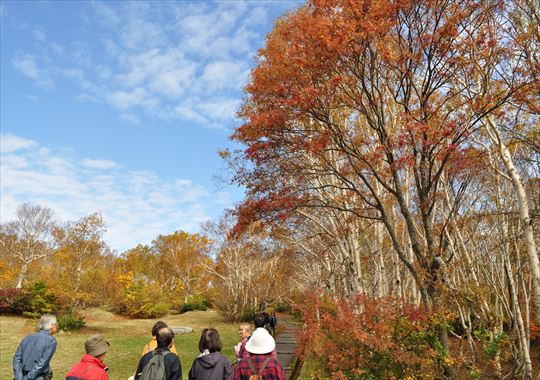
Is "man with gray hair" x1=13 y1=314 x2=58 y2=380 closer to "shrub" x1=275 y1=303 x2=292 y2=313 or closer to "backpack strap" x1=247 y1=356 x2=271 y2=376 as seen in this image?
"backpack strap" x1=247 y1=356 x2=271 y2=376

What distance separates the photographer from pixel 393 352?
19.7ft

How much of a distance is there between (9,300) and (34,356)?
25045 mm

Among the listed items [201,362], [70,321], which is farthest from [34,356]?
[70,321]

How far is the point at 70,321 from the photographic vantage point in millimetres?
19172

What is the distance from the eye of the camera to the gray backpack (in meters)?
3.53

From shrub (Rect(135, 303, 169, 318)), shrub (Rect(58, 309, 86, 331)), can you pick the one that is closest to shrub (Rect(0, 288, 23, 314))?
shrub (Rect(58, 309, 86, 331))

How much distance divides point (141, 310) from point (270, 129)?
2612cm

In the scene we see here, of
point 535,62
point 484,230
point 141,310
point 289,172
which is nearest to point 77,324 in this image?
point 141,310

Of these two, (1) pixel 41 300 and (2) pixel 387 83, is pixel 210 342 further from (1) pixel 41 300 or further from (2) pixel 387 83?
(1) pixel 41 300

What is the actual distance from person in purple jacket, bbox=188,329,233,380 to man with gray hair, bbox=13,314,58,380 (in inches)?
92.8

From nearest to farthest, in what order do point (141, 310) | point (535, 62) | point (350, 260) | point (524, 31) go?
point (535, 62) → point (524, 31) → point (350, 260) → point (141, 310)

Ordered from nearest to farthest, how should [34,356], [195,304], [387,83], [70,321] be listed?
1. [34,356]
2. [387,83]
3. [70,321]
4. [195,304]

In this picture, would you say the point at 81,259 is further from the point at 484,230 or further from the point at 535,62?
the point at 535,62

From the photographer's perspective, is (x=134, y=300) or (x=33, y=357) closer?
(x=33, y=357)
